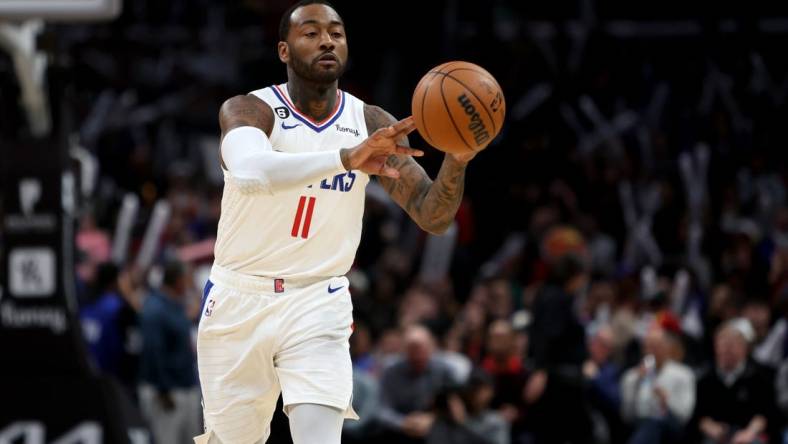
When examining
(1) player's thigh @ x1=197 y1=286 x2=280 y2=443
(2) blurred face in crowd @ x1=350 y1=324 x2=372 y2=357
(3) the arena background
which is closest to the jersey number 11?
(1) player's thigh @ x1=197 y1=286 x2=280 y2=443

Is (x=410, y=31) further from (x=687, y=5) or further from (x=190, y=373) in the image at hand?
(x=190, y=373)

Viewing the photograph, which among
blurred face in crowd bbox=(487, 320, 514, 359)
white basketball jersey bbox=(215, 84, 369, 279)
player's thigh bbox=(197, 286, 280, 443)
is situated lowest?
blurred face in crowd bbox=(487, 320, 514, 359)

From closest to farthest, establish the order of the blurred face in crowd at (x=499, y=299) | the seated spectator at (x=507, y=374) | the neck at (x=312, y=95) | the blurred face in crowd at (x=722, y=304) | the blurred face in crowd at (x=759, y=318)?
the neck at (x=312, y=95) → the seated spectator at (x=507, y=374) → the blurred face in crowd at (x=759, y=318) → the blurred face in crowd at (x=722, y=304) → the blurred face in crowd at (x=499, y=299)

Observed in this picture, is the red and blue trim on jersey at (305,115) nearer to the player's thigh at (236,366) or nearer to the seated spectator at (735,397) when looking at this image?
the player's thigh at (236,366)

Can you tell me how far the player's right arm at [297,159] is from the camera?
5387 millimetres

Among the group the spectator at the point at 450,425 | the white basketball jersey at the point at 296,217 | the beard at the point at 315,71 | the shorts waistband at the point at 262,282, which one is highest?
the beard at the point at 315,71

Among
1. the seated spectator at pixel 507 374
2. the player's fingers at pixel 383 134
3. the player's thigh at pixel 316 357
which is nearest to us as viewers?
the player's fingers at pixel 383 134

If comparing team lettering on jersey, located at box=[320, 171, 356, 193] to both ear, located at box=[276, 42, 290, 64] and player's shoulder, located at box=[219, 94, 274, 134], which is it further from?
ear, located at box=[276, 42, 290, 64]

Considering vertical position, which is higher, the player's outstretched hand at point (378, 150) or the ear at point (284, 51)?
the ear at point (284, 51)

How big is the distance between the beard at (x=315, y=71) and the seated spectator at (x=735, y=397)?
5789mm

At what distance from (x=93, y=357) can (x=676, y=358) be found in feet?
17.1

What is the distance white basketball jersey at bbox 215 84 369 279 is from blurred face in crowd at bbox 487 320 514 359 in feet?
19.0

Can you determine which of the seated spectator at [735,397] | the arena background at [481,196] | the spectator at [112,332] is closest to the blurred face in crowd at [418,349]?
the arena background at [481,196]

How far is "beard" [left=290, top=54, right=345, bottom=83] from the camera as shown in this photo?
232 inches
